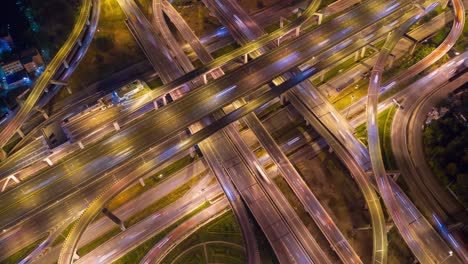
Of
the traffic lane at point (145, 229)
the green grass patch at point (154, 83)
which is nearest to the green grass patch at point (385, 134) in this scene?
the traffic lane at point (145, 229)

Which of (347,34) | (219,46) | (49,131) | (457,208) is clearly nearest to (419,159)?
(457,208)

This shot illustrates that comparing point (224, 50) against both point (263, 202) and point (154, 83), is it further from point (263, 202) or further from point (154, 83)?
point (263, 202)

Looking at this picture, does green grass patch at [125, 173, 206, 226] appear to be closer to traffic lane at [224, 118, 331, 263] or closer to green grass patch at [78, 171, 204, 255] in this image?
green grass patch at [78, 171, 204, 255]

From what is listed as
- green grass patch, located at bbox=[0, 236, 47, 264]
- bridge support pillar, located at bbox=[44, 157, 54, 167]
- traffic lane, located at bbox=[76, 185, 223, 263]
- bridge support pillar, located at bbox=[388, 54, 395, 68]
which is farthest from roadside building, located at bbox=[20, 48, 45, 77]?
bridge support pillar, located at bbox=[388, 54, 395, 68]

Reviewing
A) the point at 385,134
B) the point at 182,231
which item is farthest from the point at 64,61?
the point at 385,134

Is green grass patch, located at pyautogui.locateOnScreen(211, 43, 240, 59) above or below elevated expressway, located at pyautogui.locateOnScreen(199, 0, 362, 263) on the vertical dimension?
above

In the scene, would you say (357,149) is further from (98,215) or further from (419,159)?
(98,215)
